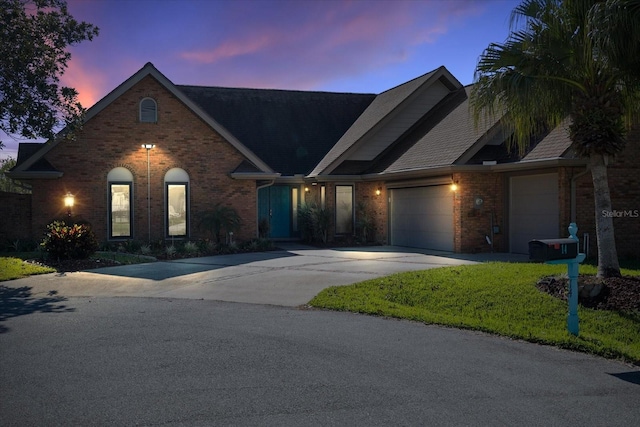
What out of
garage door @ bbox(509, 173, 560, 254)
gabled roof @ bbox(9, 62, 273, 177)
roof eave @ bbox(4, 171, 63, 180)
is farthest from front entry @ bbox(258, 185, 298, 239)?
garage door @ bbox(509, 173, 560, 254)

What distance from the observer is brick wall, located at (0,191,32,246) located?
63.0ft

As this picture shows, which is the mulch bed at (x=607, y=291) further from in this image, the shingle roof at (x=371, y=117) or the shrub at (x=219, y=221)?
the shingle roof at (x=371, y=117)

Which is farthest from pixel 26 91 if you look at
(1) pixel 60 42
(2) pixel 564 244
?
(2) pixel 564 244

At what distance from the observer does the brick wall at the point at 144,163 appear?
19.4m

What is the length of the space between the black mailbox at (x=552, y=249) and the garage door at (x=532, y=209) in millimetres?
9021

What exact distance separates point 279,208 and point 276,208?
0.13 m

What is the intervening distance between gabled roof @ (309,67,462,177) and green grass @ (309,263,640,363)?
33.0 feet

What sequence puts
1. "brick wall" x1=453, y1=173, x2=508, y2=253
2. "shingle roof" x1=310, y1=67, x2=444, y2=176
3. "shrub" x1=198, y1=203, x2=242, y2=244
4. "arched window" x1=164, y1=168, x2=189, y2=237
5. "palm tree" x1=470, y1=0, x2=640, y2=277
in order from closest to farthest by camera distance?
"palm tree" x1=470, y1=0, x2=640, y2=277 < "brick wall" x1=453, y1=173, x2=508, y2=253 < "shrub" x1=198, y1=203, x2=242, y2=244 < "arched window" x1=164, y1=168, x2=189, y2=237 < "shingle roof" x1=310, y1=67, x2=444, y2=176

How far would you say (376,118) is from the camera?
2422 centimetres

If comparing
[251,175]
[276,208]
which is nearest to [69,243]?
[251,175]

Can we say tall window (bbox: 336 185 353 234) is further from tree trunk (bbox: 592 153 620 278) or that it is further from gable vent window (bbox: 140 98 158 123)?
tree trunk (bbox: 592 153 620 278)

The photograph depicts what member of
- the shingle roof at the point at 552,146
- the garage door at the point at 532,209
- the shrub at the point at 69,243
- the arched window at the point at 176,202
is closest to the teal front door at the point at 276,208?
the arched window at the point at 176,202

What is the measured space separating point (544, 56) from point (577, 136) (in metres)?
1.66

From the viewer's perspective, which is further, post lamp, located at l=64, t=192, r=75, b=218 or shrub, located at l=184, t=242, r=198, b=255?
post lamp, located at l=64, t=192, r=75, b=218
